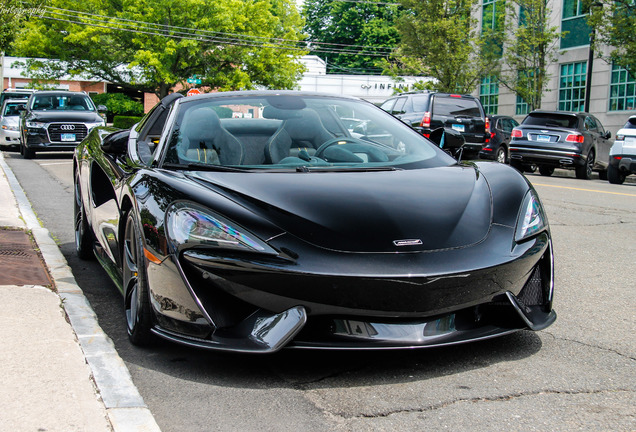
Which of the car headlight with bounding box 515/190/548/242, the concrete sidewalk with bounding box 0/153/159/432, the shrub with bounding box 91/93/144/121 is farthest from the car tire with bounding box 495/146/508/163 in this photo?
the shrub with bounding box 91/93/144/121

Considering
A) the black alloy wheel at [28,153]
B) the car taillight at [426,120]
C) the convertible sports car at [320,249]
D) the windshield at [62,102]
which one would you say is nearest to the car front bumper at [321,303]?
the convertible sports car at [320,249]

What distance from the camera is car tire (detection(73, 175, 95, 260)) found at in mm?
5918

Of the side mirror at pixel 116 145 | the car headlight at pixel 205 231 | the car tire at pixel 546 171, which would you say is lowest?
the car tire at pixel 546 171

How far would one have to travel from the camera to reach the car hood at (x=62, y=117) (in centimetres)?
1992

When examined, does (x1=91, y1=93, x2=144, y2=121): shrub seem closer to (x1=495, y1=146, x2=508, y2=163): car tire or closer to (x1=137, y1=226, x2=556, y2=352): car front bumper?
(x1=495, y1=146, x2=508, y2=163): car tire

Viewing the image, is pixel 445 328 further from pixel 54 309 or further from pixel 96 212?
pixel 96 212

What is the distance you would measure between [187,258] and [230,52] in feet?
134

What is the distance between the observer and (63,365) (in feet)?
10.9

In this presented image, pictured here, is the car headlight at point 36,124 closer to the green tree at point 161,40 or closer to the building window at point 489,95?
the green tree at point 161,40

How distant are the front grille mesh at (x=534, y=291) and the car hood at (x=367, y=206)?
13.7 inches

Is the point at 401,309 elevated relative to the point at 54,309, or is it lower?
elevated

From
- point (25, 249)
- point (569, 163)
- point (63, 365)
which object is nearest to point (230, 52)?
point (569, 163)

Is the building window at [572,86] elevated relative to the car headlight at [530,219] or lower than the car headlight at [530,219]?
elevated

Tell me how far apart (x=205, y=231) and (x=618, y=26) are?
872 inches
